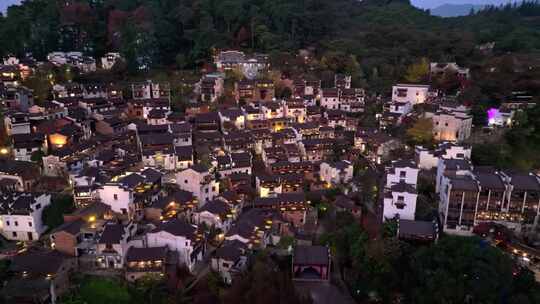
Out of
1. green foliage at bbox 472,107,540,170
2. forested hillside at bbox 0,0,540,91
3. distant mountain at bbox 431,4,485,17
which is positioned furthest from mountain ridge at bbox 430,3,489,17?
green foliage at bbox 472,107,540,170

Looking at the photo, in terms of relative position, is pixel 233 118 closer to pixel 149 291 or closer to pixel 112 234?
pixel 112 234

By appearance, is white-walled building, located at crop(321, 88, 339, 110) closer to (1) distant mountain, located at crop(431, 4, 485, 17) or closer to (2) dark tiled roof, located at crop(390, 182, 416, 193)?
(2) dark tiled roof, located at crop(390, 182, 416, 193)

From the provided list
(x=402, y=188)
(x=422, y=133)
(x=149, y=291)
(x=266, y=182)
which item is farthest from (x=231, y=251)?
(x=422, y=133)

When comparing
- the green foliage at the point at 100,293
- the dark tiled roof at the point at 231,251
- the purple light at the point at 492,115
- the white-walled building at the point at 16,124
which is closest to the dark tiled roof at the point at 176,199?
the dark tiled roof at the point at 231,251

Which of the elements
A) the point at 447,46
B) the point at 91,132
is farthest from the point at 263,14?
the point at 91,132

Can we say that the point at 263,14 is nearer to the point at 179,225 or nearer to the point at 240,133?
the point at 240,133
